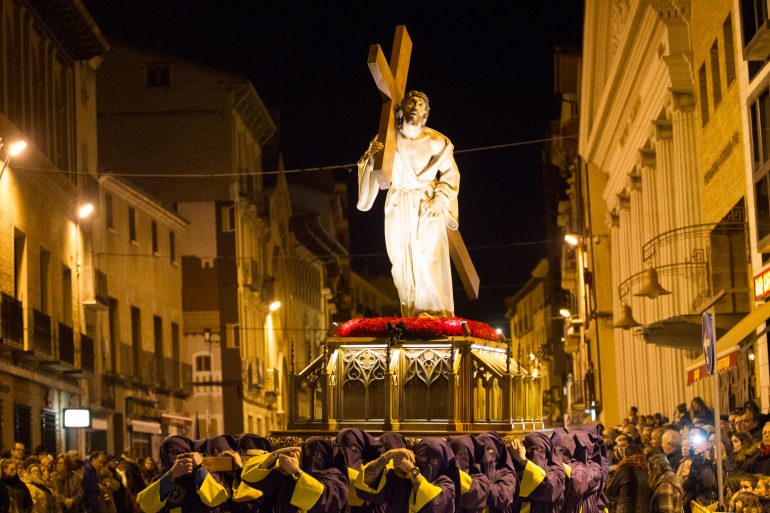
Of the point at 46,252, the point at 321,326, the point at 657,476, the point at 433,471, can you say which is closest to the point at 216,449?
the point at 433,471

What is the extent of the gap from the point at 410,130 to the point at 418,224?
892mm

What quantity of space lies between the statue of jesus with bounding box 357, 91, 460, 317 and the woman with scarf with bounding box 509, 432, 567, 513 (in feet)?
9.85

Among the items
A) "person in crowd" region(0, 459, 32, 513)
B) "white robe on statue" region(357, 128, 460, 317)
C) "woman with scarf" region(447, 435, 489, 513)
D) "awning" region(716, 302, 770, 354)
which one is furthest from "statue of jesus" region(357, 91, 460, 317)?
"awning" region(716, 302, 770, 354)

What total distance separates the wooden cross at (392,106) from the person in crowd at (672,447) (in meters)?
2.63

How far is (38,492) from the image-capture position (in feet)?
66.7

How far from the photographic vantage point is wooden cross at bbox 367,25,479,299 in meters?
14.5

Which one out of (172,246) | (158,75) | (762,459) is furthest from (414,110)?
(158,75)

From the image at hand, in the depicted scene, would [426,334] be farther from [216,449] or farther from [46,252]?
[46,252]

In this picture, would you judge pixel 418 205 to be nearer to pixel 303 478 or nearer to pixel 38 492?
pixel 303 478

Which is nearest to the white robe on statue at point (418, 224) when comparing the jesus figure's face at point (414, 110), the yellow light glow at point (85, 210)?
the jesus figure's face at point (414, 110)

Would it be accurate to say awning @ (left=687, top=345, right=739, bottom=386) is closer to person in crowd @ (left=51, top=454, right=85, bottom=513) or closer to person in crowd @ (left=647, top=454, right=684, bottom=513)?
person in crowd @ (left=51, top=454, right=85, bottom=513)

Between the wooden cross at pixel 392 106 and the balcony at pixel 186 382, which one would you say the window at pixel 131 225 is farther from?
the wooden cross at pixel 392 106

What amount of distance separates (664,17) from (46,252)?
1623cm

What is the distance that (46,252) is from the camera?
128 feet
